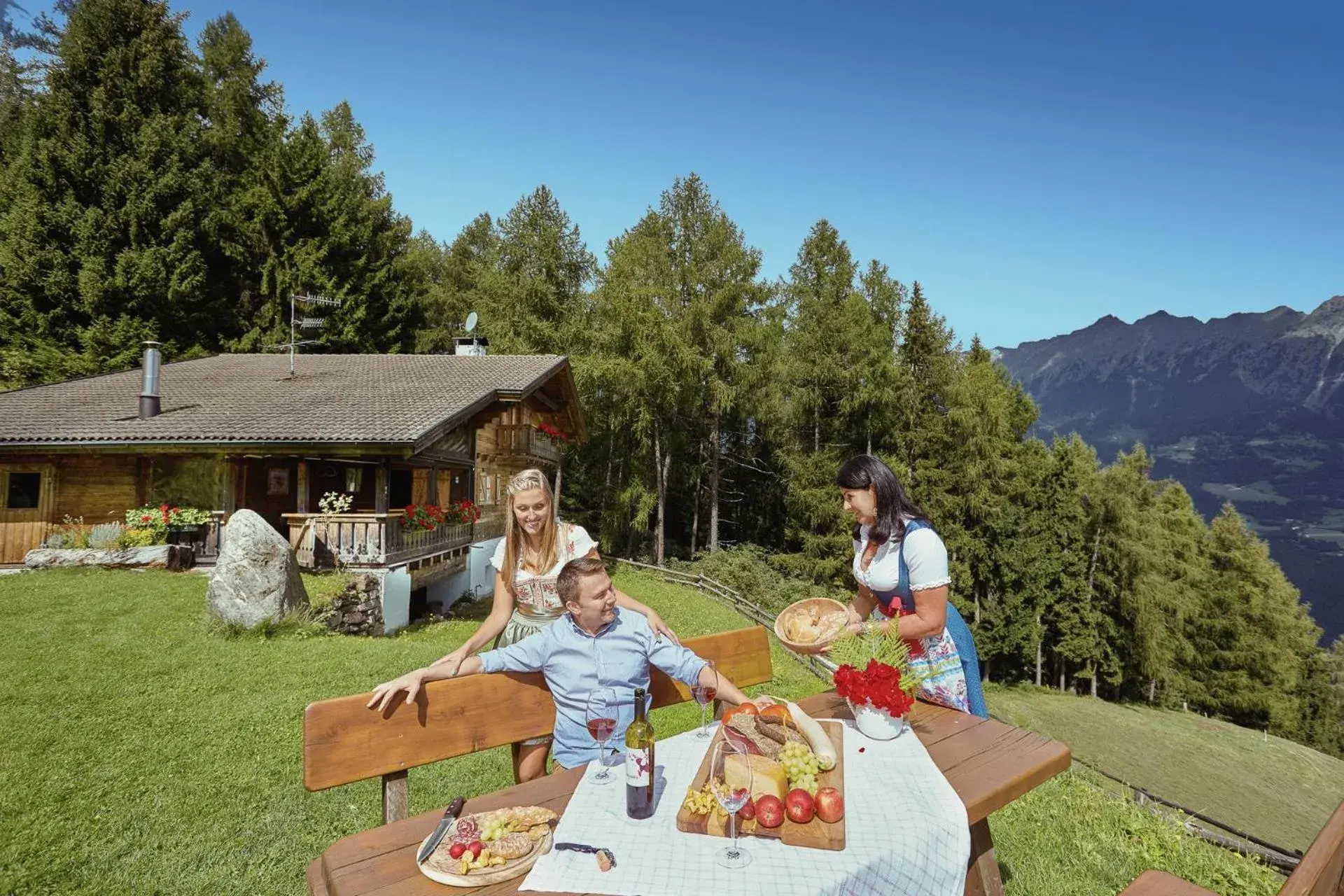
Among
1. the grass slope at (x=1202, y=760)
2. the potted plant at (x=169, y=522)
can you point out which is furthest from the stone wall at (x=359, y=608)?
the grass slope at (x=1202, y=760)

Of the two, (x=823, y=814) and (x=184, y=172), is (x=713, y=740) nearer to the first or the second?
(x=823, y=814)

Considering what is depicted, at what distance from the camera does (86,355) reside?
859 inches

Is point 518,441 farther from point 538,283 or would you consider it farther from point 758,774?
point 758,774

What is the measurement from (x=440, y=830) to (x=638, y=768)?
67 cm

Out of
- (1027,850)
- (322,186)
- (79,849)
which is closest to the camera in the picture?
(79,849)

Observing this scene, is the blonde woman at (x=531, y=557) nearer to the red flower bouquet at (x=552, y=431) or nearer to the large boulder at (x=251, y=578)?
the large boulder at (x=251, y=578)

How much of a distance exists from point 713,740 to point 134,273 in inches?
1138

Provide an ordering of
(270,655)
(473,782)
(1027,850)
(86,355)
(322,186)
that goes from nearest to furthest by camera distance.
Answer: (1027,850), (473,782), (270,655), (86,355), (322,186)

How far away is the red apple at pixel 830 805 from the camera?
2078mm

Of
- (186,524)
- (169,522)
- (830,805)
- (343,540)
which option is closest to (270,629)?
(343,540)

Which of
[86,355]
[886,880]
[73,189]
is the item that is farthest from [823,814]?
[73,189]

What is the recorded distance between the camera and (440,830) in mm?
2080

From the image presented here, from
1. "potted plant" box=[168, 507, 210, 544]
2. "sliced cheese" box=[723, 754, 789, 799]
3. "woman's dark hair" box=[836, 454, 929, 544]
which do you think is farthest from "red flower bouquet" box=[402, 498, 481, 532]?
"sliced cheese" box=[723, 754, 789, 799]

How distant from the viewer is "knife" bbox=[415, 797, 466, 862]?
6.53 ft
